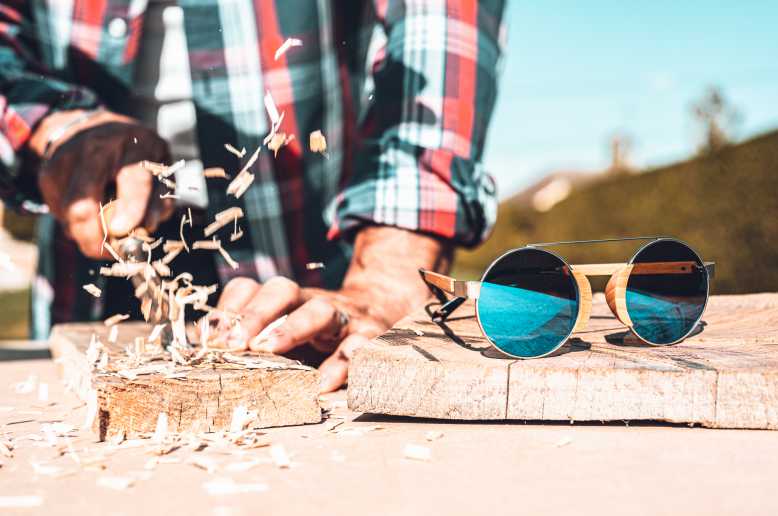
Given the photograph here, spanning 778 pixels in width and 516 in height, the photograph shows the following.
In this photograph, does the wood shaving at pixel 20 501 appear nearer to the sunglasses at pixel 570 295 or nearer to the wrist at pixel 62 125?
the sunglasses at pixel 570 295

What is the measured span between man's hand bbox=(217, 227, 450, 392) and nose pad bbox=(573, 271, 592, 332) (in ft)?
1.51

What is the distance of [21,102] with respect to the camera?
2.35m

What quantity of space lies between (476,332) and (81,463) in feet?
2.85

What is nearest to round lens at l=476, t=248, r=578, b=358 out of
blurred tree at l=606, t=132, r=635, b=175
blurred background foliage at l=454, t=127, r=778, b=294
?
blurred background foliage at l=454, t=127, r=778, b=294

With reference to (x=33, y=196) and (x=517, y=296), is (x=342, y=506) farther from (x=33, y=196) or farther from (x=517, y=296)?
(x=33, y=196)

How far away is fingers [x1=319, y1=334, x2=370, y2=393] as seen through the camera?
5.01 ft

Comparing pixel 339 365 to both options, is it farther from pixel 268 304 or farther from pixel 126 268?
pixel 126 268

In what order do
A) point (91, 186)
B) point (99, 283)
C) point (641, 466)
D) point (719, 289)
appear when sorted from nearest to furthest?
point (641, 466)
point (91, 186)
point (99, 283)
point (719, 289)

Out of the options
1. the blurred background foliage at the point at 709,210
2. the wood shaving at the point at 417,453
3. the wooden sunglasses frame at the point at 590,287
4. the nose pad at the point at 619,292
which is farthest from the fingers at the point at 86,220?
the blurred background foliage at the point at 709,210

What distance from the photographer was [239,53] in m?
2.59

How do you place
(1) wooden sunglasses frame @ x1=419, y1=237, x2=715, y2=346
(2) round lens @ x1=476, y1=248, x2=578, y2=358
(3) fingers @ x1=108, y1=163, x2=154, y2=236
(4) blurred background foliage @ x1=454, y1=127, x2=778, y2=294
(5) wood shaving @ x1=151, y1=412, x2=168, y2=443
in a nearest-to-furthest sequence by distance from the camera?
(5) wood shaving @ x1=151, y1=412, x2=168, y2=443 < (2) round lens @ x1=476, y1=248, x2=578, y2=358 < (1) wooden sunglasses frame @ x1=419, y1=237, x2=715, y2=346 < (3) fingers @ x1=108, y1=163, x2=154, y2=236 < (4) blurred background foliage @ x1=454, y1=127, x2=778, y2=294

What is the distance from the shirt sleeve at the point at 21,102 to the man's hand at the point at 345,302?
1.07 meters

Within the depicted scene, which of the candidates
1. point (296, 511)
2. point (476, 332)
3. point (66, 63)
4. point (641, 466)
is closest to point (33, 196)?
point (66, 63)

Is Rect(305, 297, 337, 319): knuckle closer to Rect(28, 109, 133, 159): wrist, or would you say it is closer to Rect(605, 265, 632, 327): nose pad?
Rect(605, 265, 632, 327): nose pad
